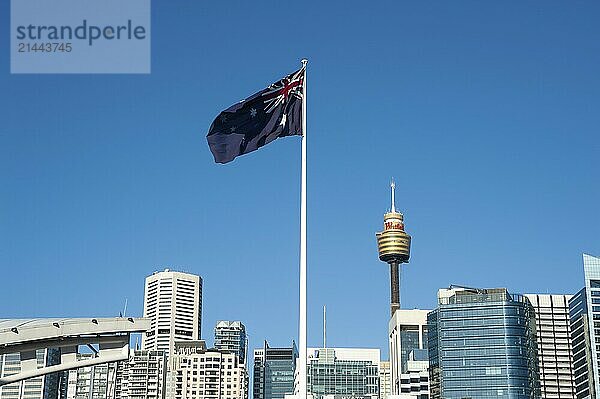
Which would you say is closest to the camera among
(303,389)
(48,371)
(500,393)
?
(303,389)

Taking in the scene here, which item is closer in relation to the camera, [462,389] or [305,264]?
[305,264]

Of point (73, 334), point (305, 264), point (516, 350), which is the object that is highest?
point (516, 350)

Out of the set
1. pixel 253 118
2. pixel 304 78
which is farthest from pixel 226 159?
pixel 304 78

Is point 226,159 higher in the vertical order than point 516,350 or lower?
lower

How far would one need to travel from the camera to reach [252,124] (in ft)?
107

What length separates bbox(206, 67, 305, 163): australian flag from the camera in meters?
32.5

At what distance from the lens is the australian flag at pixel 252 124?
32.5 m

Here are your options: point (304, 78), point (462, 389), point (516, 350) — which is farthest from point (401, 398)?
point (304, 78)

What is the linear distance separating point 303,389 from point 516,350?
177 m

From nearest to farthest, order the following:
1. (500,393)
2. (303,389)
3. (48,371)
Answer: (303,389)
(48,371)
(500,393)

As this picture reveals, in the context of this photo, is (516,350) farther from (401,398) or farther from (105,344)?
(105,344)

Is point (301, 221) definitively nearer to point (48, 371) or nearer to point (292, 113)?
point (292, 113)

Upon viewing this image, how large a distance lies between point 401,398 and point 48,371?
172 metres

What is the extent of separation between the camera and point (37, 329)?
3112 centimetres
